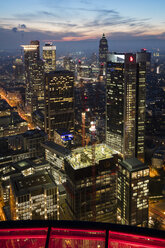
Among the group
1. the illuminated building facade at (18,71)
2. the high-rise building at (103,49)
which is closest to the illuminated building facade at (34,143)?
the illuminated building facade at (18,71)

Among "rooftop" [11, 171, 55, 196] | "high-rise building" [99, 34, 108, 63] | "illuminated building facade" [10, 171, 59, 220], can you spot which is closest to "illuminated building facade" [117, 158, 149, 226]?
"illuminated building facade" [10, 171, 59, 220]

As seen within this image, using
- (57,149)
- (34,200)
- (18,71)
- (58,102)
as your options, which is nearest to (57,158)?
(57,149)

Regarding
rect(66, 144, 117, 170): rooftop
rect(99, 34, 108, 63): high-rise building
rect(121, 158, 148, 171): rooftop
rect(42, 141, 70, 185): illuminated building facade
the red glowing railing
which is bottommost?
rect(42, 141, 70, 185): illuminated building facade

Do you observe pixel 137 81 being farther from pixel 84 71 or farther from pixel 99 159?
pixel 84 71

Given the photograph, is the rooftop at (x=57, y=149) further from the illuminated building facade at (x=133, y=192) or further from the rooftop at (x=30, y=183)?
the illuminated building facade at (x=133, y=192)

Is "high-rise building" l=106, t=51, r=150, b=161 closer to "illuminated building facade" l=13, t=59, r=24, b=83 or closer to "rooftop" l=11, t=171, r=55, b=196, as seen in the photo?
"rooftop" l=11, t=171, r=55, b=196

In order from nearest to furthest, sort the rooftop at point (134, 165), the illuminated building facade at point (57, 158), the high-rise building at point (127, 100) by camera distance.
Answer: the rooftop at point (134, 165)
the illuminated building facade at point (57, 158)
the high-rise building at point (127, 100)
